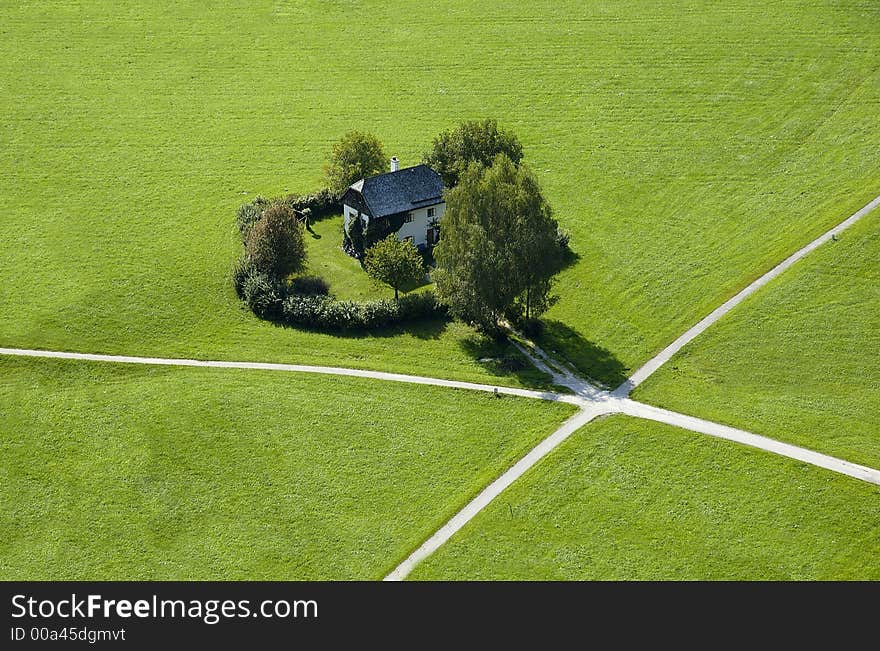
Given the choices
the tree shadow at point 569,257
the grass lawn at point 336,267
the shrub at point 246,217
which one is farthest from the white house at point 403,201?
the tree shadow at point 569,257

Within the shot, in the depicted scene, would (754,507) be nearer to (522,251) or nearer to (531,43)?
(522,251)

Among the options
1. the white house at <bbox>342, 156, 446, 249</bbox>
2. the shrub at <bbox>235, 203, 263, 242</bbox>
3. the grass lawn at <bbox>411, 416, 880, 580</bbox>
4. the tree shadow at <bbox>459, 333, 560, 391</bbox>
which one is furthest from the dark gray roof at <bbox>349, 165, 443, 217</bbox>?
the grass lawn at <bbox>411, 416, 880, 580</bbox>

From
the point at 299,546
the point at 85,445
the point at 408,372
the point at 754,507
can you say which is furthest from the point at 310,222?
the point at 754,507

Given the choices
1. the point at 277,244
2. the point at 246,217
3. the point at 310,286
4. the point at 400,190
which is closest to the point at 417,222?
the point at 400,190

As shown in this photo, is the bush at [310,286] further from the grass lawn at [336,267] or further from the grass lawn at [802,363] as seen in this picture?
the grass lawn at [802,363]

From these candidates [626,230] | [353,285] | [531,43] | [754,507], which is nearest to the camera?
[754,507]

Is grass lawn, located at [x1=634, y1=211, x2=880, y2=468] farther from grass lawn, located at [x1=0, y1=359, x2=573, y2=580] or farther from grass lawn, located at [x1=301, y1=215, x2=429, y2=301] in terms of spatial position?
grass lawn, located at [x1=301, y1=215, x2=429, y2=301]
